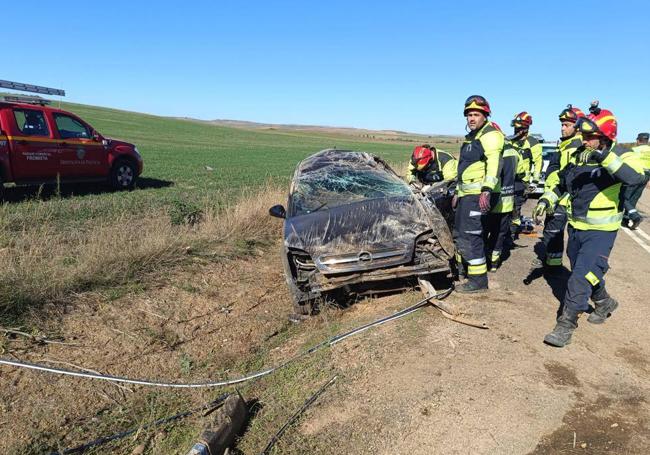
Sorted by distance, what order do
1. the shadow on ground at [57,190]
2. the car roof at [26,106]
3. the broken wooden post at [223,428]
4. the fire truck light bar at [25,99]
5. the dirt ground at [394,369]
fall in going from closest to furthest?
the broken wooden post at [223,428]
the dirt ground at [394,369]
the car roof at [26,106]
the fire truck light bar at [25,99]
the shadow on ground at [57,190]

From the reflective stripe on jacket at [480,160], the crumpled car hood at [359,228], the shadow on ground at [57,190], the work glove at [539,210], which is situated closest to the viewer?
the crumpled car hood at [359,228]

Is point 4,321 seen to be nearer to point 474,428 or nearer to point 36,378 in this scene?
point 36,378

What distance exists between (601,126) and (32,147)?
10.3 m

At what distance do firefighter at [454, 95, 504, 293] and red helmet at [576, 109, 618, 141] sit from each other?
120 cm

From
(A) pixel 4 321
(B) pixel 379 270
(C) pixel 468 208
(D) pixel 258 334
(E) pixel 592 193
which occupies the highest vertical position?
(E) pixel 592 193

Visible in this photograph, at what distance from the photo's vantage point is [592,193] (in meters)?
3.86

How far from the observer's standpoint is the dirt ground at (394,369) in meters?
2.68

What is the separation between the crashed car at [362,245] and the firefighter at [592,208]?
108cm

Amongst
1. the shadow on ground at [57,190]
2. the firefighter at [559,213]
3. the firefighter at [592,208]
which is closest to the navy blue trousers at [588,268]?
the firefighter at [592,208]

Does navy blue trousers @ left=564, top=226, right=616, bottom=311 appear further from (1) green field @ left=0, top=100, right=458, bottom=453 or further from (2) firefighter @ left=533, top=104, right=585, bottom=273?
(1) green field @ left=0, top=100, right=458, bottom=453

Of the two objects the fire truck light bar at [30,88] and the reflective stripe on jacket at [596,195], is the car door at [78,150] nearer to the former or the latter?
the fire truck light bar at [30,88]

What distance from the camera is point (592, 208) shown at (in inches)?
151

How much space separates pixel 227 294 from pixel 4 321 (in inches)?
87.0

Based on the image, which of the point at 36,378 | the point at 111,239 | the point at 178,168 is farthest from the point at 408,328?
the point at 178,168
